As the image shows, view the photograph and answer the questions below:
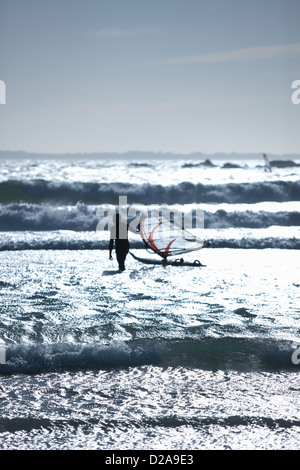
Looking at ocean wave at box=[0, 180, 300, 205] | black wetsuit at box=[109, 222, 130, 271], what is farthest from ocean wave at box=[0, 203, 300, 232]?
black wetsuit at box=[109, 222, 130, 271]

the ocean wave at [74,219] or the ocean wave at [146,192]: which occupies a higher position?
the ocean wave at [146,192]

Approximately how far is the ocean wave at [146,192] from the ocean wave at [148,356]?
3076cm

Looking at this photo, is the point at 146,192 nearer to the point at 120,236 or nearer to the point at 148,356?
the point at 120,236

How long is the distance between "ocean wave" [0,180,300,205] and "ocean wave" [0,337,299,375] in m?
30.8

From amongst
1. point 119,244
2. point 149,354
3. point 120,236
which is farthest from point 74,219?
point 149,354

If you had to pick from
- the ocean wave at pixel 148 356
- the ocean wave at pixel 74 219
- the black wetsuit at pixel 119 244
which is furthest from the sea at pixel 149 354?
the ocean wave at pixel 74 219

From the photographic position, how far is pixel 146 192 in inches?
1561

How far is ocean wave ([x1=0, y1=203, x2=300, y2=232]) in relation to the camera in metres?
24.0

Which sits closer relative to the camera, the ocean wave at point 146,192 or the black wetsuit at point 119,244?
the black wetsuit at point 119,244

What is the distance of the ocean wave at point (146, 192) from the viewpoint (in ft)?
125

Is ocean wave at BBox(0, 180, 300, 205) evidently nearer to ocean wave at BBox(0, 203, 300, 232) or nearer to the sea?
ocean wave at BBox(0, 203, 300, 232)

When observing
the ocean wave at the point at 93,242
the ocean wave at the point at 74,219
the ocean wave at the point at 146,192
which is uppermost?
the ocean wave at the point at 146,192

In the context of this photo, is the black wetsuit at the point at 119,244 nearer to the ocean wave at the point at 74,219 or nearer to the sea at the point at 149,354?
the sea at the point at 149,354

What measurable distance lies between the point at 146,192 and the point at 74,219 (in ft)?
50.4
